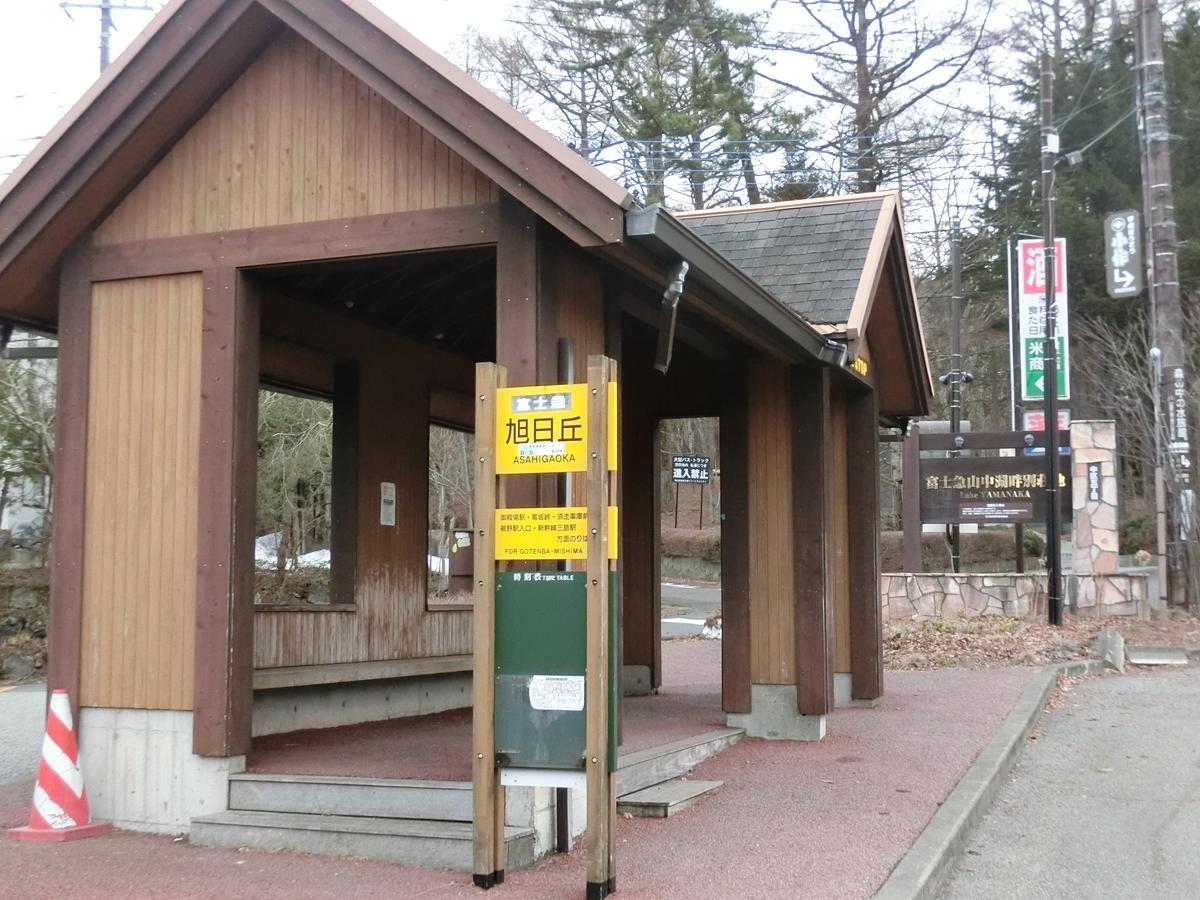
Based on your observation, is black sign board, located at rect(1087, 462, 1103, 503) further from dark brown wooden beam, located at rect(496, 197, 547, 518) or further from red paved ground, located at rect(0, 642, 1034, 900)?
dark brown wooden beam, located at rect(496, 197, 547, 518)

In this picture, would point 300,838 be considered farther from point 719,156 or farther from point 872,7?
point 872,7

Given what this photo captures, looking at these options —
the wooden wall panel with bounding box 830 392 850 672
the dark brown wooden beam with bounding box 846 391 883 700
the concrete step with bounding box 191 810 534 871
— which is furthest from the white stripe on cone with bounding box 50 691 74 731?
the dark brown wooden beam with bounding box 846 391 883 700

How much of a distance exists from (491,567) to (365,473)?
4.20 meters

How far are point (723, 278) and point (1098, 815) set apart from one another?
14.3 feet

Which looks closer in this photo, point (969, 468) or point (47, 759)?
point (47, 759)

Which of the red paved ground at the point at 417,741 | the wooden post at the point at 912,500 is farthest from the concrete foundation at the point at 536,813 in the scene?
the wooden post at the point at 912,500

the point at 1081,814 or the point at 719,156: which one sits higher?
the point at 719,156

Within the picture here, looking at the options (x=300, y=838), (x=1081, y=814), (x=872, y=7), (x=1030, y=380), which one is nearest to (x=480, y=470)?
(x=300, y=838)

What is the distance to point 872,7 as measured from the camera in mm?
27969

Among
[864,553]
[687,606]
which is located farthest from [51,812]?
[687,606]

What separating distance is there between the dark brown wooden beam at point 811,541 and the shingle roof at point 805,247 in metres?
0.68

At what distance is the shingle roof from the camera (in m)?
10.3

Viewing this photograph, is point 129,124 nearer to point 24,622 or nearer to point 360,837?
point 360,837

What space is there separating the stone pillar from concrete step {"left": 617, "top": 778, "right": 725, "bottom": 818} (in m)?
12.7
